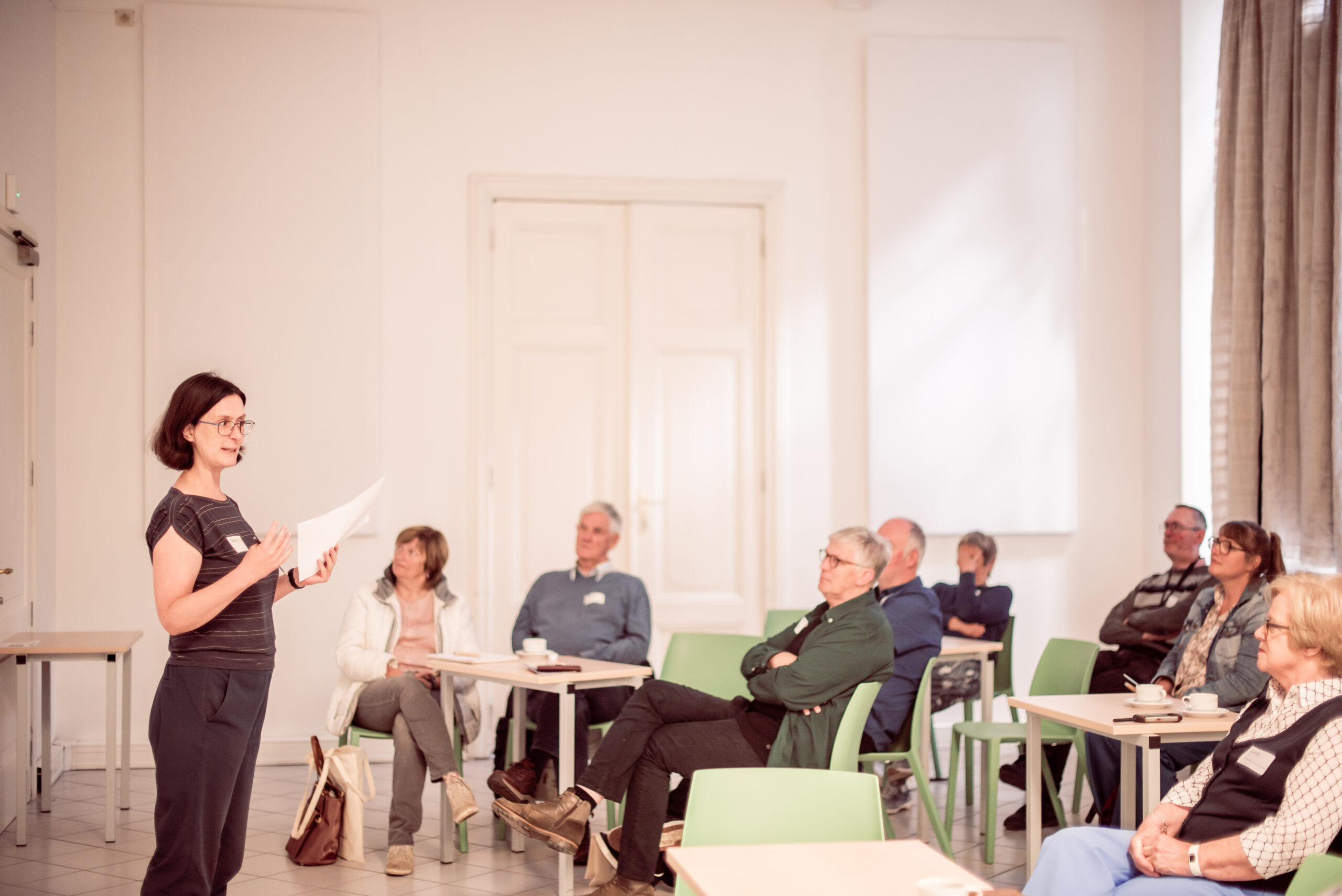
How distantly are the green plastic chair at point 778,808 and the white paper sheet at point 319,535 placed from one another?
3.31 ft

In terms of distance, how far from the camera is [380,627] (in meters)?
4.90

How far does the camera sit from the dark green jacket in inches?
146

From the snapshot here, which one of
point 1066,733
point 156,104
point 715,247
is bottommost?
point 1066,733

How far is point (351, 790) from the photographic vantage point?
14.5 feet

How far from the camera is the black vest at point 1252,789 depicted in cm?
257

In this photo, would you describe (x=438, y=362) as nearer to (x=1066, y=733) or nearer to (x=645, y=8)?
(x=645, y=8)

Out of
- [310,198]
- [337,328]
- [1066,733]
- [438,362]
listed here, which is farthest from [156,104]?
[1066,733]

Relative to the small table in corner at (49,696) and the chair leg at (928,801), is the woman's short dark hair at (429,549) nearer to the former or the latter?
the small table in corner at (49,696)

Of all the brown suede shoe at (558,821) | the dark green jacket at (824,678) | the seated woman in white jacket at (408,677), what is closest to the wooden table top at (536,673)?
the seated woman in white jacket at (408,677)

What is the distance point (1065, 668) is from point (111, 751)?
3.91 metres

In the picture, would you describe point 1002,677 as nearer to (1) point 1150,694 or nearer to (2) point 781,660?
(1) point 1150,694

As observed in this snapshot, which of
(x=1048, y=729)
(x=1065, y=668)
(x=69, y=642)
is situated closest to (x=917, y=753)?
(x=1048, y=729)

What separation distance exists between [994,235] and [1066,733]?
3.22 metres

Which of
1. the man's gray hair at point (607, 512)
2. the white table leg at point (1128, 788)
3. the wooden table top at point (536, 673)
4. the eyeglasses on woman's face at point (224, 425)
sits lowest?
the white table leg at point (1128, 788)
